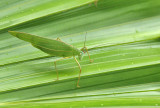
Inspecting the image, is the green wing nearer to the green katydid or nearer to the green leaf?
the green katydid

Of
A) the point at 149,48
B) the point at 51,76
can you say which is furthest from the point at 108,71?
the point at 51,76

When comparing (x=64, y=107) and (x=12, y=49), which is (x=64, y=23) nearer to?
(x=12, y=49)

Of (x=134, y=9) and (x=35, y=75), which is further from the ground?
(x=134, y=9)

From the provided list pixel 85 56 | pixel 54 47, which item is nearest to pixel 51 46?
pixel 54 47

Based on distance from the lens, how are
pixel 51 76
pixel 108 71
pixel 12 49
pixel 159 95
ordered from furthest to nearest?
pixel 12 49 → pixel 51 76 → pixel 108 71 → pixel 159 95

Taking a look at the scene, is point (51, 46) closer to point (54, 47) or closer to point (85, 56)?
point (54, 47)

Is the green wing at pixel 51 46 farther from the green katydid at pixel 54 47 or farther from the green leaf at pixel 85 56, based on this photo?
the green leaf at pixel 85 56

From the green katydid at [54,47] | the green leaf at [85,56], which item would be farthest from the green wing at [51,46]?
the green leaf at [85,56]

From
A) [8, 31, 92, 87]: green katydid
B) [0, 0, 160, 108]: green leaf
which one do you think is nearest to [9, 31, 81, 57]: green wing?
[8, 31, 92, 87]: green katydid
